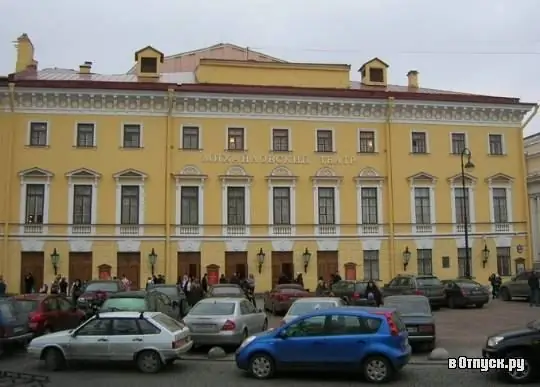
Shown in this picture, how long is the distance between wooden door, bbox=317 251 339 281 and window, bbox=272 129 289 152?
6.57 meters

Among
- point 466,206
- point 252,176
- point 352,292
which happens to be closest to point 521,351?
point 352,292

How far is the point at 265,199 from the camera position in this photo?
34688 millimetres

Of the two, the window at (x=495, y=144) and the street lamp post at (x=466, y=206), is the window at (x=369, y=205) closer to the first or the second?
the street lamp post at (x=466, y=206)

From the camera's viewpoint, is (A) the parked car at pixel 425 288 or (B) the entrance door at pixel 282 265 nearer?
(A) the parked car at pixel 425 288

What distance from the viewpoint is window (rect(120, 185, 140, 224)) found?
33.5 meters

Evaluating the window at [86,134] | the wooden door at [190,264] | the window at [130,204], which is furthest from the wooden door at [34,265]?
the wooden door at [190,264]

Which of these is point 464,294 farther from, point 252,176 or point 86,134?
point 86,134

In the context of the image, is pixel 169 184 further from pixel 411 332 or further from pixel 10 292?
pixel 411 332

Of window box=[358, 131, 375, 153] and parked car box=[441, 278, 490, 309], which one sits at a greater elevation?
window box=[358, 131, 375, 153]

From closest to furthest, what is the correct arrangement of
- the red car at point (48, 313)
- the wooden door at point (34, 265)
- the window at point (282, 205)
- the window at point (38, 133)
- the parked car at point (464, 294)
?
the red car at point (48, 313) → the parked car at point (464, 294) → the wooden door at point (34, 265) → the window at point (38, 133) → the window at point (282, 205)

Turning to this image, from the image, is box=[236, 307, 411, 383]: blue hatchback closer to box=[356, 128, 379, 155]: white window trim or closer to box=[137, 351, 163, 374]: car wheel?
box=[137, 351, 163, 374]: car wheel

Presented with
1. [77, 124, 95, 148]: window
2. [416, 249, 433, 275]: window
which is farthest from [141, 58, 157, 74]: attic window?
[416, 249, 433, 275]: window

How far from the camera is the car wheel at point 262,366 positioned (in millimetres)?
12453

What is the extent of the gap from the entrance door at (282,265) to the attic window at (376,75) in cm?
1396
